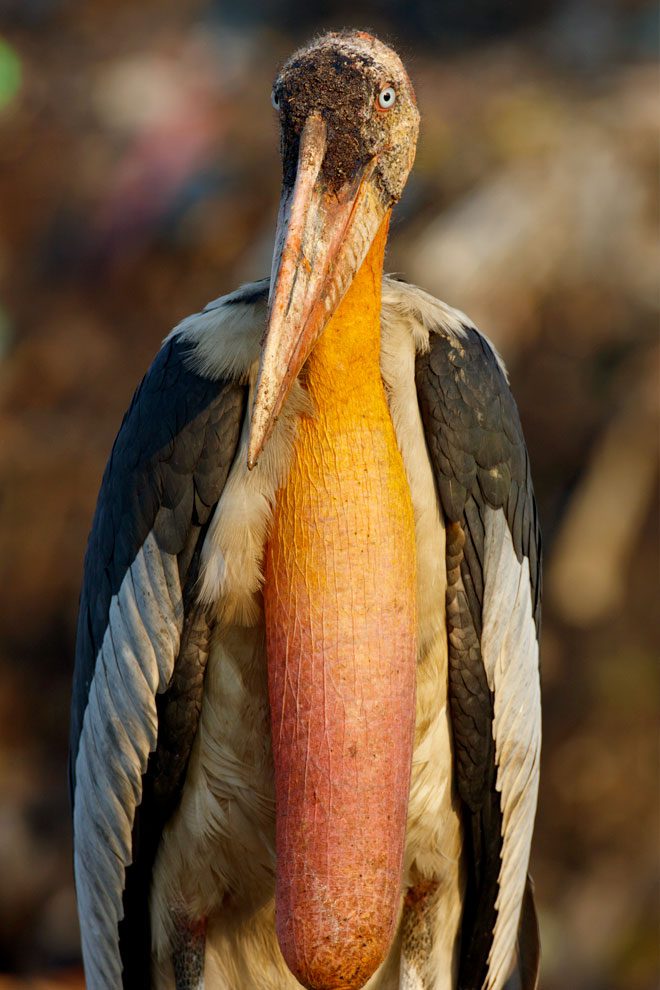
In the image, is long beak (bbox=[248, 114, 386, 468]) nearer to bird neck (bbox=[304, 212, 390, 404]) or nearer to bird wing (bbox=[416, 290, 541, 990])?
bird neck (bbox=[304, 212, 390, 404])

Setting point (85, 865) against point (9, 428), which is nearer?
point (85, 865)

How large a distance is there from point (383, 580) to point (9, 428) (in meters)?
5.20

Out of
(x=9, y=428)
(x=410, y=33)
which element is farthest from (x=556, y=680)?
(x=410, y=33)

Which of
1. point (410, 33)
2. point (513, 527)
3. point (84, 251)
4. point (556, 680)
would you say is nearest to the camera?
point (513, 527)

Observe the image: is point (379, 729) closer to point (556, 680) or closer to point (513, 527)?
point (513, 527)

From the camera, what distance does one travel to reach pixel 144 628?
218cm

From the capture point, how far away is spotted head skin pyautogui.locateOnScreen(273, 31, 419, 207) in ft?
6.20

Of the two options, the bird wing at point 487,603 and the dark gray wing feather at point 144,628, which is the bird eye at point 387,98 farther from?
the dark gray wing feather at point 144,628

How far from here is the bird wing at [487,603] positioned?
2.19 meters

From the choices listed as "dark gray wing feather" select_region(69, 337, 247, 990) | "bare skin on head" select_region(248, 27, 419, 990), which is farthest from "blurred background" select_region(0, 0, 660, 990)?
"bare skin on head" select_region(248, 27, 419, 990)

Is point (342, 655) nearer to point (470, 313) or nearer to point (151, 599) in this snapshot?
point (151, 599)

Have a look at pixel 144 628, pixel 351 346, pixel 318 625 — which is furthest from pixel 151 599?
pixel 351 346

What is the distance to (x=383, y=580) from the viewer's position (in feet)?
6.61

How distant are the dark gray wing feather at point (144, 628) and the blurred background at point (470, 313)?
8.28 ft
